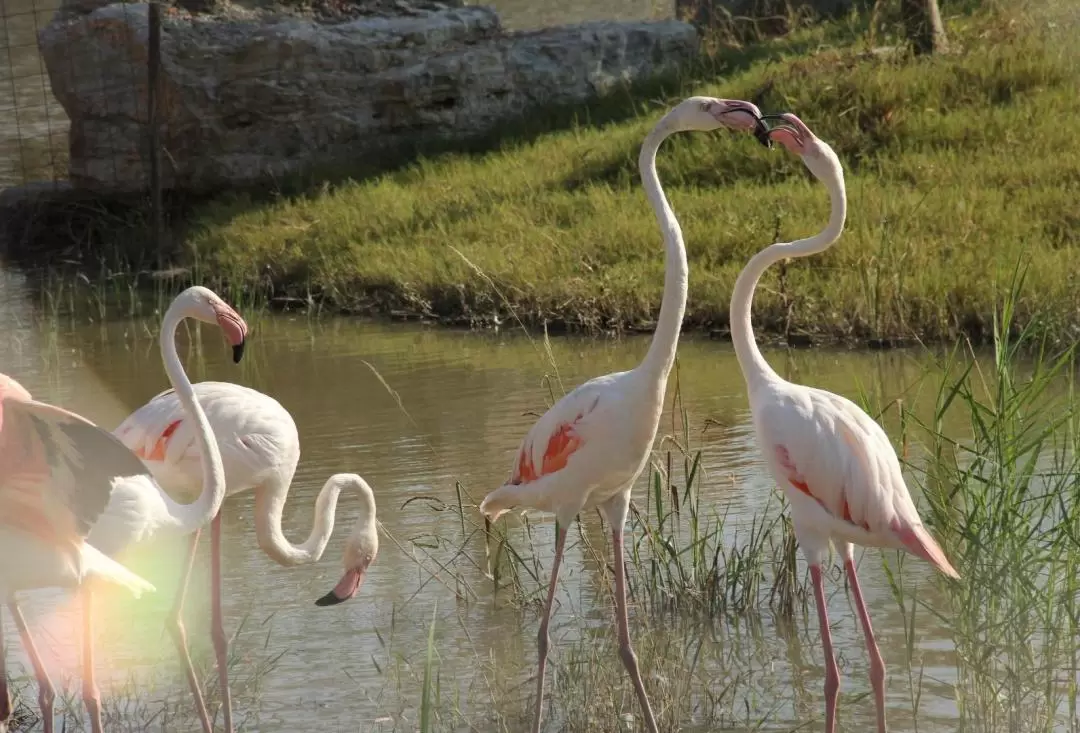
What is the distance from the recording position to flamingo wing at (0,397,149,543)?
13.9ft

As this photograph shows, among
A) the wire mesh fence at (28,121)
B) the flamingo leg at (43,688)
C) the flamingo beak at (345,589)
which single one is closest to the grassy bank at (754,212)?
the flamingo beak at (345,589)

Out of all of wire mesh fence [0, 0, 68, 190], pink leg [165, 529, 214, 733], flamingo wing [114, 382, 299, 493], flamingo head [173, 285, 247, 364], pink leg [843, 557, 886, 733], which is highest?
flamingo head [173, 285, 247, 364]

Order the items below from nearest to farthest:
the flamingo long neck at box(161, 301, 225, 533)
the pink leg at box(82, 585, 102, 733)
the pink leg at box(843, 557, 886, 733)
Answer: the pink leg at box(843, 557, 886, 733) → the pink leg at box(82, 585, 102, 733) → the flamingo long neck at box(161, 301, 225, 533)

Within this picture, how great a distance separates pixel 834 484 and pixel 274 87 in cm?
931

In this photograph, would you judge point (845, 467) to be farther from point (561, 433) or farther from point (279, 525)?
point (279, 525)

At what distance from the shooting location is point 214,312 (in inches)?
188

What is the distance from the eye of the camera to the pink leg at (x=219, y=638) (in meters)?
4.79

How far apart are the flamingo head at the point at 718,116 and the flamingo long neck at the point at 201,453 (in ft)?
5.12

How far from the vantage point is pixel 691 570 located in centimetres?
559

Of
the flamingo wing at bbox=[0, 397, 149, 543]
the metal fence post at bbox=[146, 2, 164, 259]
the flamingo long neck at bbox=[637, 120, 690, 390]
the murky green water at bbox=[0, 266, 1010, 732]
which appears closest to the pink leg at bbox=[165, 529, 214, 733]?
Result: the murky green water at bbox=[0, 266, 1010, 732]

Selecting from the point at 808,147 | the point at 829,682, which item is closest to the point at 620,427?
the point at 829,682

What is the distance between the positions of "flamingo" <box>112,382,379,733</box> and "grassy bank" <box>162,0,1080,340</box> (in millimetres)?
3095

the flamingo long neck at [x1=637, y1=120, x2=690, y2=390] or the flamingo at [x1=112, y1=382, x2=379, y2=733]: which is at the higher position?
the flamingo long neck at [x1=637, y1=120, x2=690, y2=390]

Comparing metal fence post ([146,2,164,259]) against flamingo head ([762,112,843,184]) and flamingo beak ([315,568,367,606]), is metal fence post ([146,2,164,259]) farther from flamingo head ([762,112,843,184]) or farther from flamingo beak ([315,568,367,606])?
flamingo head ([762,112,843,184])
